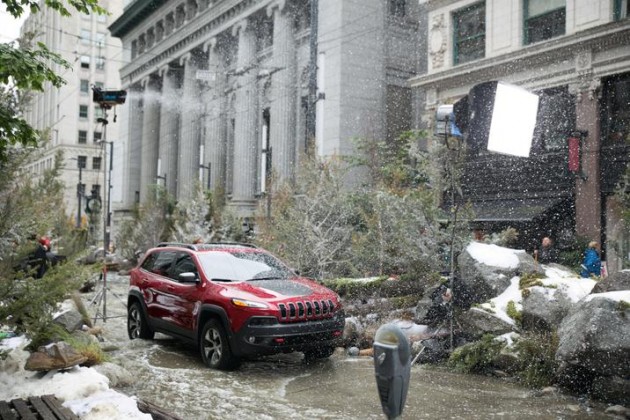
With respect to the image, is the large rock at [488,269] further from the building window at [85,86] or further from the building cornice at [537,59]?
the building window at [85,86]

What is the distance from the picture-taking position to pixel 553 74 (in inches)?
859

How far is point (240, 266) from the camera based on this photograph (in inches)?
401

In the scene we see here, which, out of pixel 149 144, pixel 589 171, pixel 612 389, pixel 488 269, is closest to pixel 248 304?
pixel 488 269

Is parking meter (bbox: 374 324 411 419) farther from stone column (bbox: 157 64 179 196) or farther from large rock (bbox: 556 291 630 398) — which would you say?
stone column (bbox: 157 64 179 196)

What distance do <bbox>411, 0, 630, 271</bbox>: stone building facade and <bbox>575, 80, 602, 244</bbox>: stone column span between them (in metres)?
0.03

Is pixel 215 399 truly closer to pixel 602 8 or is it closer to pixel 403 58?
pixel 602 8

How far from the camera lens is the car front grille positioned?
8.80 metres

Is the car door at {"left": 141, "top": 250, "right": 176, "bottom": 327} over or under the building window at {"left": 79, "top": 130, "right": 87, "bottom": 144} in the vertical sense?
under

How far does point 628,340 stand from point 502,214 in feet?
50.6

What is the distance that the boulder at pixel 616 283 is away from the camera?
8234mm

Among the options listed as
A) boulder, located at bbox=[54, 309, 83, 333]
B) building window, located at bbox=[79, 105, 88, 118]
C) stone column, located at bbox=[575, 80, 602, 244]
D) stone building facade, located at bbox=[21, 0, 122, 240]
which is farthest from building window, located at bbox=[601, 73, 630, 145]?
building window, located at bbox=[79, 105, 88, 118]

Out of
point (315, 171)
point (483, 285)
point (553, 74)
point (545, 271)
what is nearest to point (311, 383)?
point (483, 285)

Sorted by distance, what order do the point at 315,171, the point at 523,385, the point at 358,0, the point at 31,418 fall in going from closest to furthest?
the point at 31,418, the point at 523,385, the point at 315,171, the point at 358,0

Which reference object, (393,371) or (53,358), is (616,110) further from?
(393,371)
